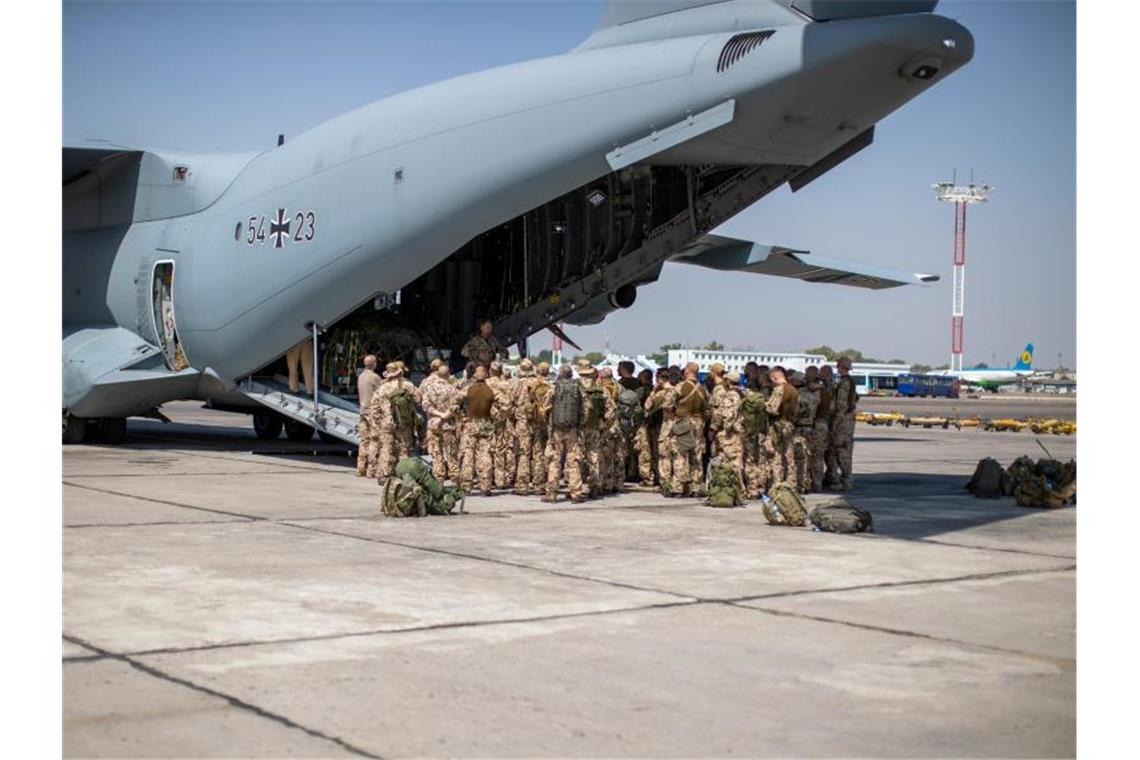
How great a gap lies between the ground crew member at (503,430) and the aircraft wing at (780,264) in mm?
4812

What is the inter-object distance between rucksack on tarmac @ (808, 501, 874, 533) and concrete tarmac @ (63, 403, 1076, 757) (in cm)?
19

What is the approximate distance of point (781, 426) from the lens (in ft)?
46.1

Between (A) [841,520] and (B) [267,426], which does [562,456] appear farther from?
(B) [267,426]

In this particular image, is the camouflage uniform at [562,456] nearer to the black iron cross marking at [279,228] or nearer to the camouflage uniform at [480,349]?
the camouflage uniform at [480,349]

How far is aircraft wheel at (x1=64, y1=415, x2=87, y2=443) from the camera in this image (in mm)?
19578

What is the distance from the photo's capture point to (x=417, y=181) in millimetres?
15062

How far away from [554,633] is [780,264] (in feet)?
51.3

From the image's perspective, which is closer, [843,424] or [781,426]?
[781,426]

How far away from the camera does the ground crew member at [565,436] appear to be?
1318 cm

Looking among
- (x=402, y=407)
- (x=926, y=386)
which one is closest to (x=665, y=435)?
(x=402, y=407)

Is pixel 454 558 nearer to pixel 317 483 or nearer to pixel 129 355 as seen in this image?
pixel 317 483

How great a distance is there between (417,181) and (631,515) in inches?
195
